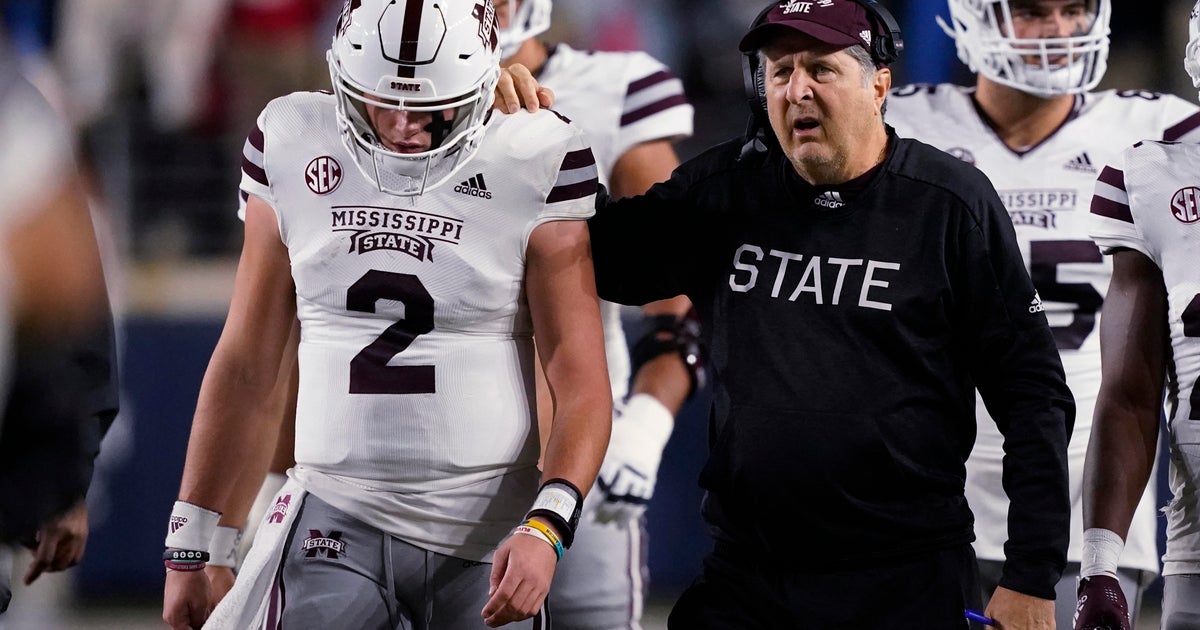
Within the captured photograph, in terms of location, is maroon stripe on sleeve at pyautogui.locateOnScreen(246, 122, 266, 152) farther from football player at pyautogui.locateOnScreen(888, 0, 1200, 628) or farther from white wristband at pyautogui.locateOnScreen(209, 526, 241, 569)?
football player at pyautogui.locateOnScreen(888, 0, 1200, 628)

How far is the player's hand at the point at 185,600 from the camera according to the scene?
2.60 m

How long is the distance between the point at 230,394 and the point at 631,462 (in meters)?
0.81

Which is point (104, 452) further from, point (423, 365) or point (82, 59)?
point (423, 365)

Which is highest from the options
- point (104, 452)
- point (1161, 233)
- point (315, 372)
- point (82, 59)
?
point (1161, 233)

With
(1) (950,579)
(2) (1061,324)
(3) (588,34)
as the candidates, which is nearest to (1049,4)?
(2) (1061,324)

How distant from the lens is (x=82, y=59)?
5766 mm

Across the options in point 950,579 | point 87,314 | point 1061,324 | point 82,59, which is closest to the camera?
point 87,314

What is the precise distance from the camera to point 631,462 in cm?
308

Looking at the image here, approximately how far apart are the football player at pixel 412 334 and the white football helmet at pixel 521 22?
80cm

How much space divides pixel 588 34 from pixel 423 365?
3657 mm

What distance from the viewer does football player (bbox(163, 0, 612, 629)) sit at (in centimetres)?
248

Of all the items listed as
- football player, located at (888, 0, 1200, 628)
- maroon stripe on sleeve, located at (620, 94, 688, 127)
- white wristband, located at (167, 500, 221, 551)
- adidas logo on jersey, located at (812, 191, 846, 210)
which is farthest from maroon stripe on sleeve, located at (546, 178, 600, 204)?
football player, located at (888, 0, 1200, 628)

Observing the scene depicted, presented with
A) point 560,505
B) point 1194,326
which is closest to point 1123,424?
point 1194,326

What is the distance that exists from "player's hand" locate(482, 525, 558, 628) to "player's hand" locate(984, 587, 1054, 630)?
661mm
